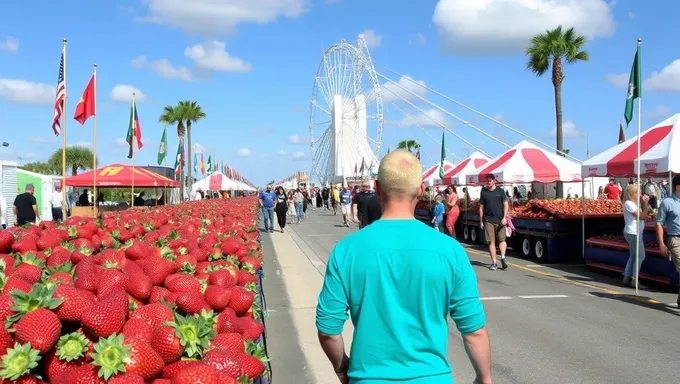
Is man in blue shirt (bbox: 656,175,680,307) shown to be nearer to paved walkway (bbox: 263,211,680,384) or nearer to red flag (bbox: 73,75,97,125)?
paved walkway (bbox: 263,211,680,384)

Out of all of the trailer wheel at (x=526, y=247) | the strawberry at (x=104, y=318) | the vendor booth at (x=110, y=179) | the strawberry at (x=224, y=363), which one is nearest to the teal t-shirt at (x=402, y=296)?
the strawberry at (x=224, y=363)

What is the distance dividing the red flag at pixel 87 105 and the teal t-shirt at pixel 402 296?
19.0 meters

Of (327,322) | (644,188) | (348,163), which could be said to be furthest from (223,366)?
(348,163)

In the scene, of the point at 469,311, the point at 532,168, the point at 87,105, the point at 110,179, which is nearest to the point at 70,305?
the point at 469,311

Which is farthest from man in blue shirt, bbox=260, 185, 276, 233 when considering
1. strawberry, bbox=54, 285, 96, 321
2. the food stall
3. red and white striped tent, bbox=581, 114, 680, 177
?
strawberry, bbox=54, 285, 96, 321

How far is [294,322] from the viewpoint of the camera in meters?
8.34

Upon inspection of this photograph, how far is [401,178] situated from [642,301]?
8.15 meters

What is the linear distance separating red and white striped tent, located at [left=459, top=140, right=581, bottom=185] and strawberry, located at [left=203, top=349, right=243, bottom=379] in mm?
16731

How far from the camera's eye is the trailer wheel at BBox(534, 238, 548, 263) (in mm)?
14523

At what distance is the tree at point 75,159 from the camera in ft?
286

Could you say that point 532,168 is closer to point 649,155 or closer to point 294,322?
point 649,155

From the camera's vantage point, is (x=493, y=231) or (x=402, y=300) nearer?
(x=402, y=300)

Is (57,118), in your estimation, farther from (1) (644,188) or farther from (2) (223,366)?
(1) (644,188)

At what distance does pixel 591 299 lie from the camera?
9562 mm
